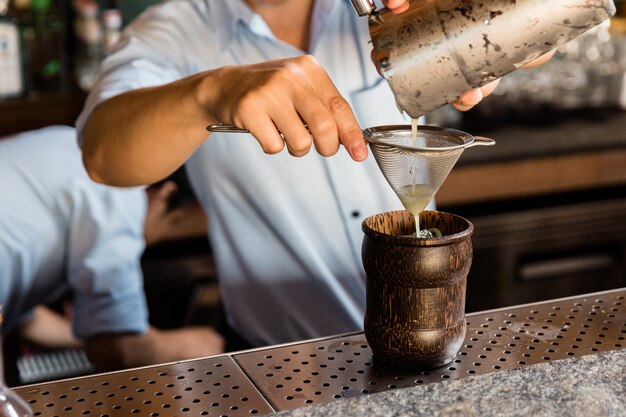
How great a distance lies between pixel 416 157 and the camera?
1.21 m

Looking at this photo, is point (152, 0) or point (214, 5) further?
point (152, 0)

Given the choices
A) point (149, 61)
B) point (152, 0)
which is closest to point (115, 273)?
point (149, 61)

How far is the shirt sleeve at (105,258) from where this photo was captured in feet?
7.58

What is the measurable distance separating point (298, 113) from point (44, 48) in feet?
7.04

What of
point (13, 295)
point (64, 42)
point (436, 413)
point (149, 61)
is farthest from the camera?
point (64, 42)

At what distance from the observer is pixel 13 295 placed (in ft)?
7.40

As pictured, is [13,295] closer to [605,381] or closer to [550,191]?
[605,381]

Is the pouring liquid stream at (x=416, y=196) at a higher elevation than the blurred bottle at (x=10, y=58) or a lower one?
lower

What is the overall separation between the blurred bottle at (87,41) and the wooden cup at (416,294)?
213 centimetres

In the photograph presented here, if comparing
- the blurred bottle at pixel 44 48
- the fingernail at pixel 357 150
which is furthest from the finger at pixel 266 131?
the blurred bottle at pixel 44 48

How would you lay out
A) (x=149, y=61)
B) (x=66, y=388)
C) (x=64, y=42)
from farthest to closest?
(x=64, y=42) < (x=149, y=61) < (x=66, y=388)

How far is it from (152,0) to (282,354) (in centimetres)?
238

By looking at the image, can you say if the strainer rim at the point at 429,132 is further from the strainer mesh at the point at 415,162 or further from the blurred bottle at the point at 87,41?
the blurred bottle at the point at 87,41

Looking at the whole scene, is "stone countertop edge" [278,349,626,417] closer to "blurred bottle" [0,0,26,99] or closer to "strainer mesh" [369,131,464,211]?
"strainer mesh" [369,131,464,211]
